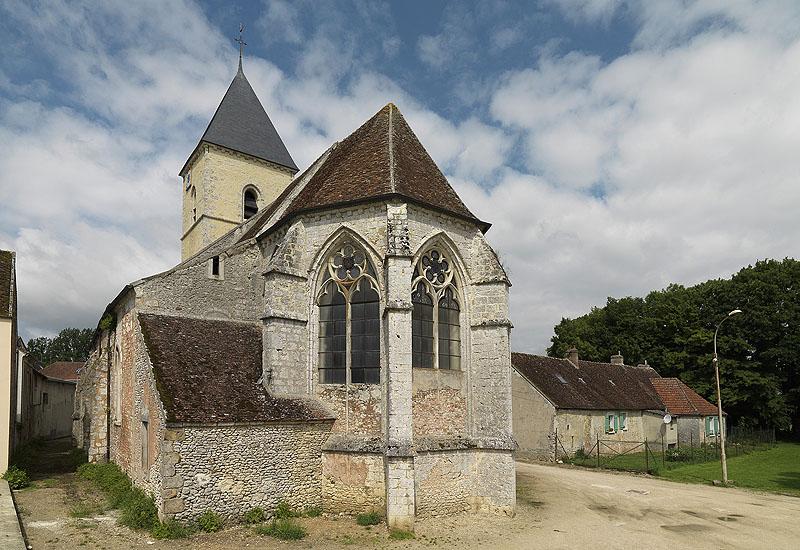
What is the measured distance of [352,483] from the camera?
12680mm

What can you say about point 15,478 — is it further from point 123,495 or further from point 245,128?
point 245,128

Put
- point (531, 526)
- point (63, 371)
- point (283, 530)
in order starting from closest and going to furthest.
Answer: point (283, 530), point (531, 526), point (63, 371)

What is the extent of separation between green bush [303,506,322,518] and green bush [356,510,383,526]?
1.02 metres

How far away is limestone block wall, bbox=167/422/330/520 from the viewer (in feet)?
36.8

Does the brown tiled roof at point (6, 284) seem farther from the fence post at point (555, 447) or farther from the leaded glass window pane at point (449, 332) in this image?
the fence post at point (555, 447)

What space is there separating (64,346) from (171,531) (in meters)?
113

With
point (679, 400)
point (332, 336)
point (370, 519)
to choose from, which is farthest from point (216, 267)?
point (679, 400)

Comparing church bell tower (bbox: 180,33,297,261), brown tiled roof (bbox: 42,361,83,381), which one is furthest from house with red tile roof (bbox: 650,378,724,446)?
brown tiled roof (bbox: 42,361,83,381)

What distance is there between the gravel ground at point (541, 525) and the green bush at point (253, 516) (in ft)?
0.82

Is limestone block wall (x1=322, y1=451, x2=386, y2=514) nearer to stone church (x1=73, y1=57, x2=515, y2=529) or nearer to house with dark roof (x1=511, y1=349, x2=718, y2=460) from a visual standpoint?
stone church (x1=73, y1=57, x2=515, y2=529)

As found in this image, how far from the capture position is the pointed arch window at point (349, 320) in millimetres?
13422

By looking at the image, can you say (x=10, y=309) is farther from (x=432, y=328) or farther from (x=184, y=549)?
(x=432, y=328)

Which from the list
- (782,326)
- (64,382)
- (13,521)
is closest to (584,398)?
(782,326)

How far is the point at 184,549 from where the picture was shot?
407 inches
